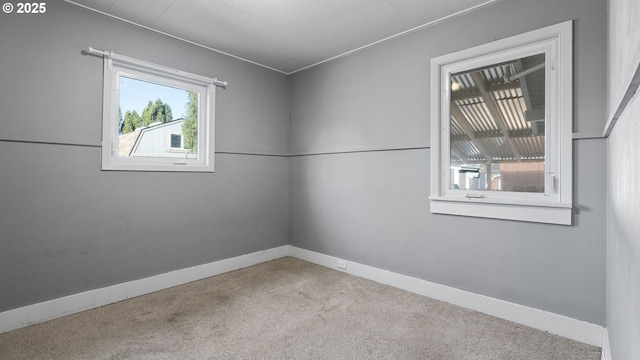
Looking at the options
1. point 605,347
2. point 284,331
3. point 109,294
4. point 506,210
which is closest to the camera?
point 605,347

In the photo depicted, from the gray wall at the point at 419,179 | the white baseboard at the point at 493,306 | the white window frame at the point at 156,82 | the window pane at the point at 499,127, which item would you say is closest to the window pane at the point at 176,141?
the white window frame at the point at 156,82

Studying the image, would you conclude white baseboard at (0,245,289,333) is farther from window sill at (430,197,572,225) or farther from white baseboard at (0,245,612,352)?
window sill at (430,197,572,225)

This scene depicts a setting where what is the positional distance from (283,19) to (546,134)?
2.32 metres

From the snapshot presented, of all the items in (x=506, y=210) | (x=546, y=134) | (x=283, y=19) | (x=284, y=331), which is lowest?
(x=284, y=331)

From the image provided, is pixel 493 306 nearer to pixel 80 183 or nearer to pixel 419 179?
pixel 419 179

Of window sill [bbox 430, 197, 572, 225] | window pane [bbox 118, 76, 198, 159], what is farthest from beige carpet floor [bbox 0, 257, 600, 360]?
window pane [bbox 118, 76, 198, 159]

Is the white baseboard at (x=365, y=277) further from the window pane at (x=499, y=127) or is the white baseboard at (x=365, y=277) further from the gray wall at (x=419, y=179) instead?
the window pane at (x=499, y=127)

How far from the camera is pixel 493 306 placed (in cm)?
239

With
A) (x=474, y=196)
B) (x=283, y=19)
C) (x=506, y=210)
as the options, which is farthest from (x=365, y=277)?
(x=283, y=19)

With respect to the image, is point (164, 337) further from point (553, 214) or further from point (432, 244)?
point (553, 214)

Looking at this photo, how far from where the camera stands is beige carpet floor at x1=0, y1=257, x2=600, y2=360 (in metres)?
1.91

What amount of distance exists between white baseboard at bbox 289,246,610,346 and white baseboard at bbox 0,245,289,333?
1.39 meters

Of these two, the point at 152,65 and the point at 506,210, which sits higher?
the point at 152,65

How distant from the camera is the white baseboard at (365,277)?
2.08 meters
